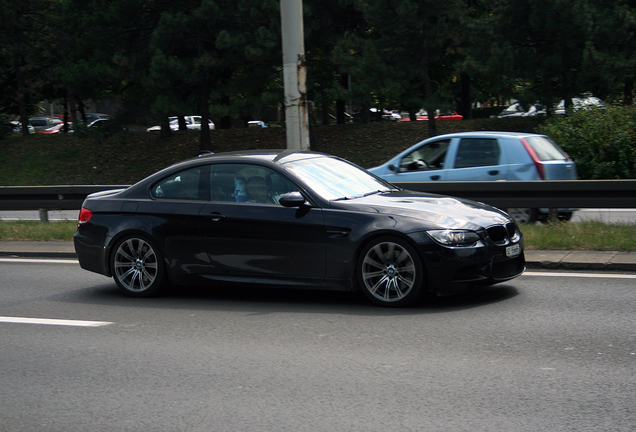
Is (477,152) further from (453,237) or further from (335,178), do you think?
(453,237)

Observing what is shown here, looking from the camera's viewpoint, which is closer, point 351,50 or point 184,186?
point 184,186

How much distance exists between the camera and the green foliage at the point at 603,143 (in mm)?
17266

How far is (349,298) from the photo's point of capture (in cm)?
772

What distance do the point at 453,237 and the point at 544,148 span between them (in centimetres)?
613

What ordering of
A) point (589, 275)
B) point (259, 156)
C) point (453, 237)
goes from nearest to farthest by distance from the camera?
1. point (453, 237)
2. point (259, 156)
3. point (589, 275)

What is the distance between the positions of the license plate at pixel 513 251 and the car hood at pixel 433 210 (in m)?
0.25

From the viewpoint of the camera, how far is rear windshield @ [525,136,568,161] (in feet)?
39.9

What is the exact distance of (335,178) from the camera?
26.0 feet

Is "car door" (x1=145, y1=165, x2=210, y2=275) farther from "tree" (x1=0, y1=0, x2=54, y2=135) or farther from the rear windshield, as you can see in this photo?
"tree" (x1=0, y1=0, x2=54, y2=135)

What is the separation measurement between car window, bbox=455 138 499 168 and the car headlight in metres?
5.79

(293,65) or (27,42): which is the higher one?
(27,42)

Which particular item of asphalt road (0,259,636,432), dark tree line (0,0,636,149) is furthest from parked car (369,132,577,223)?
dark tree line (0,0,636,149)

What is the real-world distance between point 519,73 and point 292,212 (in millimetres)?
20723

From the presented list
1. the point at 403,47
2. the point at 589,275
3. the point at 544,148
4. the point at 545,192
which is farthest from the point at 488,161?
the point at 403,47
